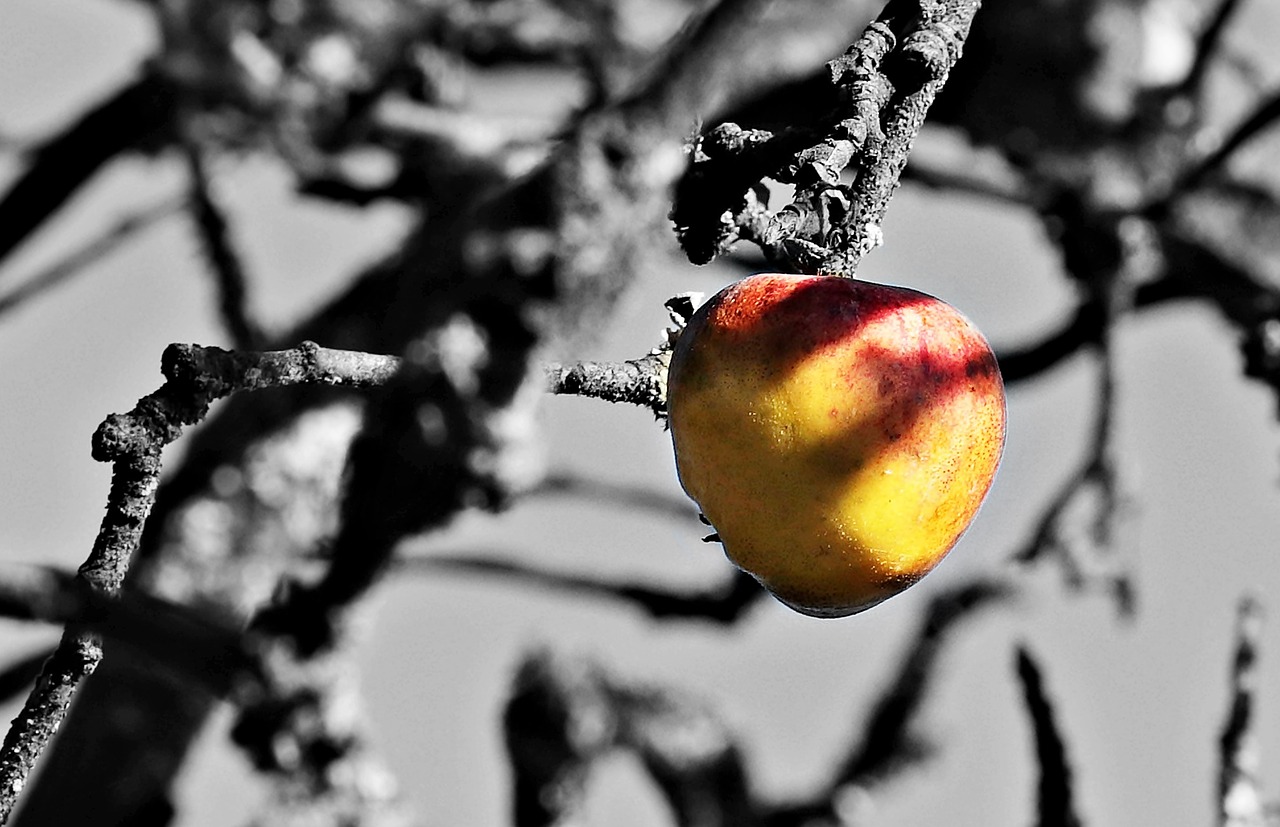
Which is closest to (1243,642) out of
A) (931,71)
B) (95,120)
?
(931,71)

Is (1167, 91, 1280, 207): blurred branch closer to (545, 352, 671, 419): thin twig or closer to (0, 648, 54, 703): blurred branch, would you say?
(545, 352, 671, 419): thin twig

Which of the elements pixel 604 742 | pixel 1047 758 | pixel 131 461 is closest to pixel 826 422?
pixel 131 461

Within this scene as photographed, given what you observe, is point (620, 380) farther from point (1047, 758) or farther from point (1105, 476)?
point (1105, 476)

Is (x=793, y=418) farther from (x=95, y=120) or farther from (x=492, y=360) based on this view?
(x=95, y=120)

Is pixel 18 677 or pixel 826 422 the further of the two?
pixel 18 677

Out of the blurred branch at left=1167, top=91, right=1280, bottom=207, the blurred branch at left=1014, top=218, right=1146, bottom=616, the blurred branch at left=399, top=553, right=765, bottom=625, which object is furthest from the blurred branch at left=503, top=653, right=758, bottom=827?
the blurred branch at left=1167, top=91, right=1280, bottom=207

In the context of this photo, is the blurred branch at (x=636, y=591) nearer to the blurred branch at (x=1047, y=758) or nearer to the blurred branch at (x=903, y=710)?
the blurred branch at (x=903, y=710)
